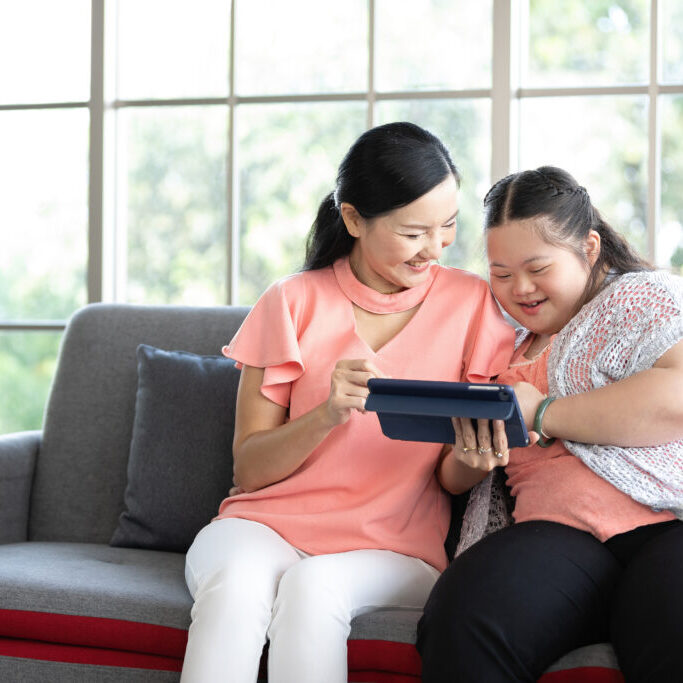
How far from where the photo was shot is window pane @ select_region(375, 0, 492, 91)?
8.92 feet

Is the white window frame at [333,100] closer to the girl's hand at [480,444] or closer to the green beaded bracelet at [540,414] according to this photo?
the green beaded bracelet at [540,414]

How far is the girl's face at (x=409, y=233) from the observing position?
5.82 feet

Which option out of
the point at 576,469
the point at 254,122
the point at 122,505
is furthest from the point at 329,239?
the point at 254,122

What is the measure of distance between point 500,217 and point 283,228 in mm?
1237

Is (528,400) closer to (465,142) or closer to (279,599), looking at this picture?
(279,599)

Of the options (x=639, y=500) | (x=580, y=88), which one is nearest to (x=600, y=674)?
(x=639, y=500)

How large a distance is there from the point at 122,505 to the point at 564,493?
1.16m

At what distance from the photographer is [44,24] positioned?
3.08 meters

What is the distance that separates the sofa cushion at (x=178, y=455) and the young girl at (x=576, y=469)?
712 mm

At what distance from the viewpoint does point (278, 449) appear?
1.76 metres

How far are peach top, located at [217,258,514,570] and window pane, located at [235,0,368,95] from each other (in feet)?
3.61

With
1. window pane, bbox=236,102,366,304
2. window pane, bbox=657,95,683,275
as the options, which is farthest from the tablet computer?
window pane, bbox=236,102,366,304

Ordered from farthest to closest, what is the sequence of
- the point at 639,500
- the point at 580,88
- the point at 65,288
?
the point at 65,288
the point at 580,88
the point at 639,500

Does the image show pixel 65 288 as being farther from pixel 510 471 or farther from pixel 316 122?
pixel 510 471
